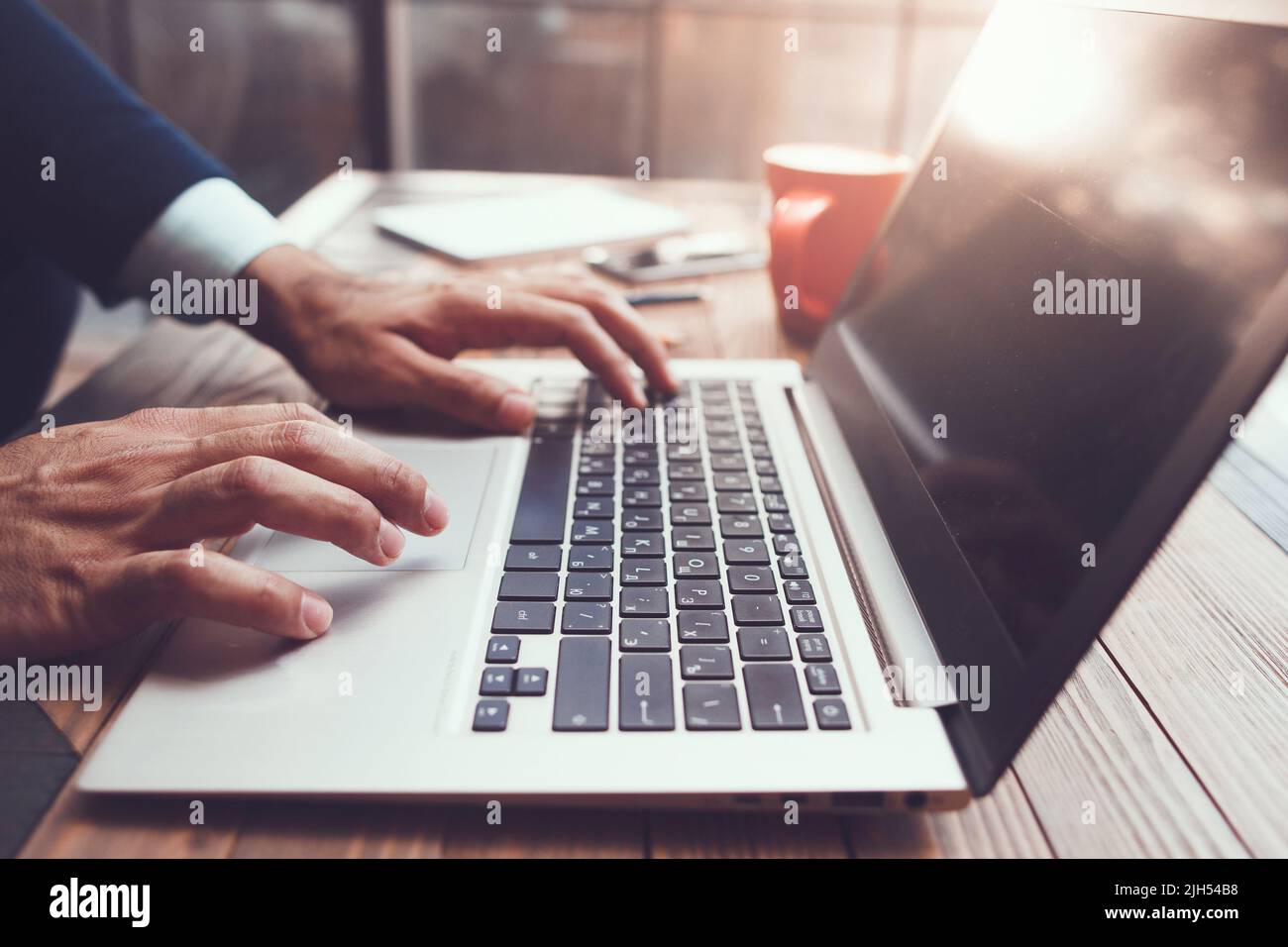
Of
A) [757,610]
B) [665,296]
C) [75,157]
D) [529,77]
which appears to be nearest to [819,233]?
[665,296]

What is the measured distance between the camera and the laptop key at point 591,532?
47 centimetres

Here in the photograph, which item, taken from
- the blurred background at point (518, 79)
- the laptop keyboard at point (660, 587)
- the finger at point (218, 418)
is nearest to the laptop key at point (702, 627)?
the laptop keyboard at point (660, 587)

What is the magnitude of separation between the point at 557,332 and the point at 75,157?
1.27 feet

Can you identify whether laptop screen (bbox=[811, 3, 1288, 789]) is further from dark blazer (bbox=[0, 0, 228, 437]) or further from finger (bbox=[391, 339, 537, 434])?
dark blazer (bbox=[0, 0, 228, 437])

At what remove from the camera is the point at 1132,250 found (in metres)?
0.38

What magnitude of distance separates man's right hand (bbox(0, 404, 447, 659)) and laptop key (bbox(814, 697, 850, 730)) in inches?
8.0

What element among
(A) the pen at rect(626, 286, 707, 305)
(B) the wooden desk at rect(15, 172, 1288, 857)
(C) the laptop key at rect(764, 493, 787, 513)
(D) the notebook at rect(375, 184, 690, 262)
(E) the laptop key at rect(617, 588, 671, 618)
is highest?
(D) the notebook at rect(375, 184, 690, 262)

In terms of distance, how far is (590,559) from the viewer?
448 millimetres

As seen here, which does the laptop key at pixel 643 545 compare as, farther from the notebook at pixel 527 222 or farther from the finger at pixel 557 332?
the notebook at pixel 527 222

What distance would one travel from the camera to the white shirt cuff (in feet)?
2.29

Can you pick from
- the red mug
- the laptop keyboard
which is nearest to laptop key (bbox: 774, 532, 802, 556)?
the laptop keyboard

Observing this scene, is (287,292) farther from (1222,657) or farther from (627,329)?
(1222,657)

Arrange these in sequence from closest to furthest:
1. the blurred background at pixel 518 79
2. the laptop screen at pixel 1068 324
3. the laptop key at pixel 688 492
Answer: the laptop screen at pixel 1068 324, the laptop key at pixel 688 492, the blurred background at pixel 518 79
